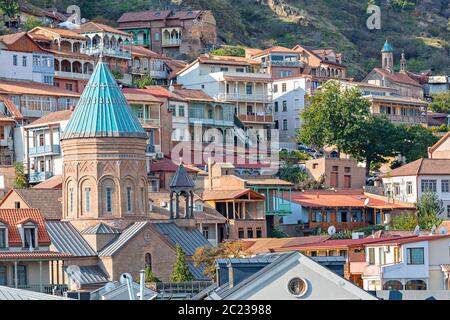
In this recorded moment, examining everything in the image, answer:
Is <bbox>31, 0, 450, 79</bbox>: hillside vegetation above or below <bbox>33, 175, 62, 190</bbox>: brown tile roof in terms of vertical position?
above

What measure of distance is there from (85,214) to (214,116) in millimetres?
42324

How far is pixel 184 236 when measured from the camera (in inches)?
3014

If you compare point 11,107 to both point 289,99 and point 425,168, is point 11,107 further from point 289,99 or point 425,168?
point 289,99

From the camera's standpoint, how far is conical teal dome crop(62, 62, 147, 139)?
75.1 meters

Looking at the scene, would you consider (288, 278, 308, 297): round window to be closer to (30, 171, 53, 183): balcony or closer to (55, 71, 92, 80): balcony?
(30, 171, 53, 183): balcony

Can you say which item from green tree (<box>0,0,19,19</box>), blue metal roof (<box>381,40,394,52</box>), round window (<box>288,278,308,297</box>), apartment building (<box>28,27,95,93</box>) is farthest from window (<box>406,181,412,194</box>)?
round window (<box>288,278,308,297</box>)

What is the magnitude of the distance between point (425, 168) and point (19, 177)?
85.1 feet

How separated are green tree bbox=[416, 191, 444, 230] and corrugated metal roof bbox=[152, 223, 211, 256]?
21.5 metres

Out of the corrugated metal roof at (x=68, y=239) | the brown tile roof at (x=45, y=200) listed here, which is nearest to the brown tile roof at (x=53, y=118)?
the brown tile roof at (x=45, y=200)

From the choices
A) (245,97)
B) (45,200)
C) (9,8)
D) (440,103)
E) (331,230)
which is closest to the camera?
(45,200)

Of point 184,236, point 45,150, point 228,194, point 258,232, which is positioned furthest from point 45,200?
point 45,150

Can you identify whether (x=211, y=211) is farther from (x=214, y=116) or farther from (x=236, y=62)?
(x=236, y=62)

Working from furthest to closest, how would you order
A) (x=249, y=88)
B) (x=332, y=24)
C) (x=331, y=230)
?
(x=332, y=24) < (x=249, y=88) < (x=331, y=230)
